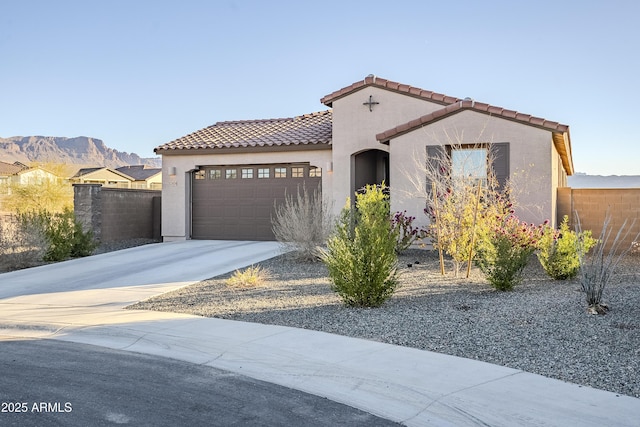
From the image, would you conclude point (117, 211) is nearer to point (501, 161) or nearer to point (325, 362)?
point (501, 161)

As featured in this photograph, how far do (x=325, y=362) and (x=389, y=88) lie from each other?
43.0 feet

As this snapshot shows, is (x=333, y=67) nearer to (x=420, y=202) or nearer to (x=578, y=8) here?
(x=420, y=202)

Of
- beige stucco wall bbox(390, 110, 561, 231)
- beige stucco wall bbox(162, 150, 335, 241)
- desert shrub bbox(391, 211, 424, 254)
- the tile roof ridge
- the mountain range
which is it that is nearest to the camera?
beige stucco wall bbox(390, 110, 561, 231)

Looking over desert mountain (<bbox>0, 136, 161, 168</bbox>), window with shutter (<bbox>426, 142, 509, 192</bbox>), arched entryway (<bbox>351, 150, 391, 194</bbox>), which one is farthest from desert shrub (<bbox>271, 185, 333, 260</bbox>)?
desert mountain (<bbox>0, 136, 161, 168</bbox>)

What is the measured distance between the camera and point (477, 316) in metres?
8.38

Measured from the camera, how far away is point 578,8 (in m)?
16.2

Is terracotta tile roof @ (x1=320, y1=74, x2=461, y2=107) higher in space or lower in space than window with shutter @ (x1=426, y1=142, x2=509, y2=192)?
higher

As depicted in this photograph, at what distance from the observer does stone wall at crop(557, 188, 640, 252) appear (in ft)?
52.6

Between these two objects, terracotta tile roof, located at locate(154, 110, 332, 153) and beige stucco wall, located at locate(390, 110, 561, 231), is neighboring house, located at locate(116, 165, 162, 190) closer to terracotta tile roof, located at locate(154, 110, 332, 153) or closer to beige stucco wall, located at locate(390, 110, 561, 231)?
terracotta tile roof, located at locate(154, 110, 332, 153)

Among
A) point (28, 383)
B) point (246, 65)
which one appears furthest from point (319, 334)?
point (246, 65)

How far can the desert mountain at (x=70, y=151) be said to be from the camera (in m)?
166

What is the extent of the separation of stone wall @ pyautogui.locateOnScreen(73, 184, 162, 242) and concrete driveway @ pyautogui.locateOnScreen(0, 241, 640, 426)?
7.36 m

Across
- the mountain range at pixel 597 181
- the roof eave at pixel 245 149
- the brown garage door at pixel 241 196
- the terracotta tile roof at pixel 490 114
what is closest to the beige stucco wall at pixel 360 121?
the roof eave at pixel 245 149

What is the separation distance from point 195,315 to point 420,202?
9132 mm
